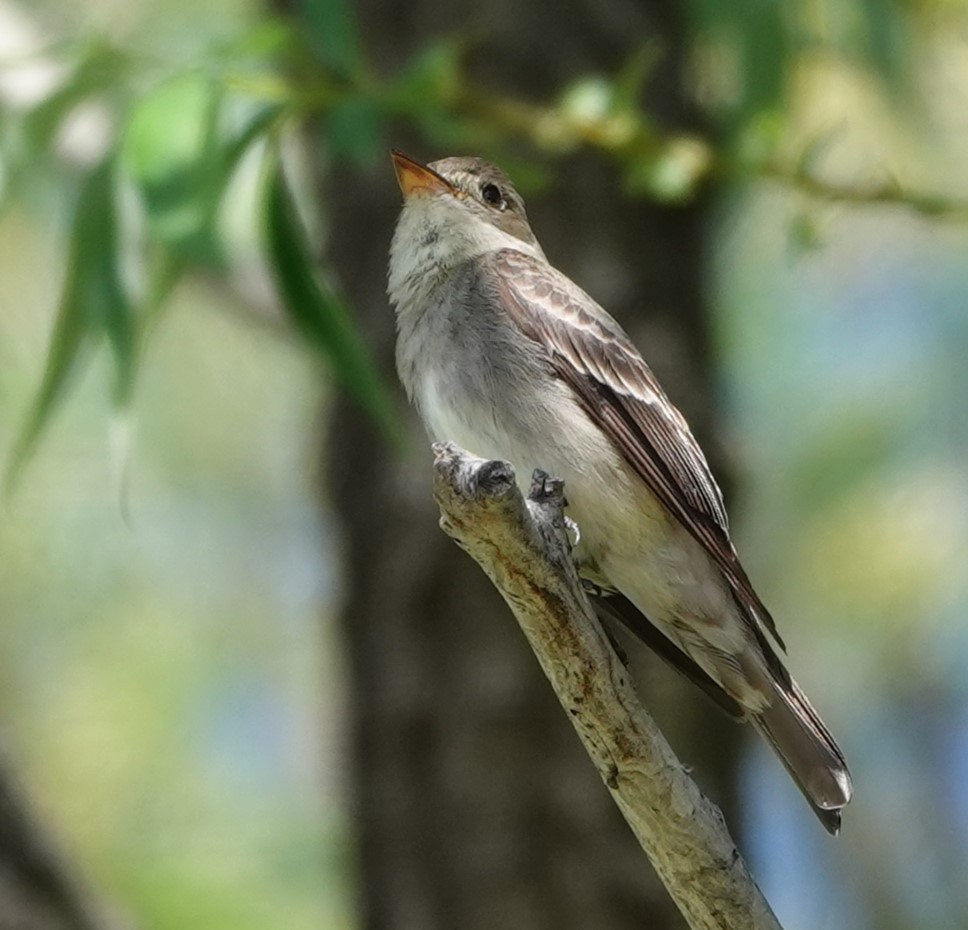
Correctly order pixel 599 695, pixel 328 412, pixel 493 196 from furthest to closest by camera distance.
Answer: pixel 328 412, pixel 493 196, pixel 599 695

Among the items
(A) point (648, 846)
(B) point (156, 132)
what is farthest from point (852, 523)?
(A) point (648, 846)

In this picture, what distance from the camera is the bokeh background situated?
5.04 m

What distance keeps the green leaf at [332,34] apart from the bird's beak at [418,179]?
29cm

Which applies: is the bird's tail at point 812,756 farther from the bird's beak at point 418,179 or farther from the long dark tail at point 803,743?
the bird's beak at point 418,179

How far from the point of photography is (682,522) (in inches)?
178

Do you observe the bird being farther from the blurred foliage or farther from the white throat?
the blurred foliage

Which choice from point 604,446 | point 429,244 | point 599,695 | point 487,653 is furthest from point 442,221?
point 599,695

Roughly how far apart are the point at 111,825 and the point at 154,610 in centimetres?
152

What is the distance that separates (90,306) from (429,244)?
38.2 inches

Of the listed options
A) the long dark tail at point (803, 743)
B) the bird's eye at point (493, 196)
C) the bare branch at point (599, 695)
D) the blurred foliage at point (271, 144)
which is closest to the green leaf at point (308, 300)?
the blurred foliage at point (271, 144)

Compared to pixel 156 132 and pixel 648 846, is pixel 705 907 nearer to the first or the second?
pixel 648 846

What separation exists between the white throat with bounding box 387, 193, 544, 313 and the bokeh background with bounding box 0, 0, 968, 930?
0.70 feet

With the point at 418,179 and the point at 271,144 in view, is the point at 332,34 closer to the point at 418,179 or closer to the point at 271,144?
the point at 271,144

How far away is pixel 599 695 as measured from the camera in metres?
3.06
